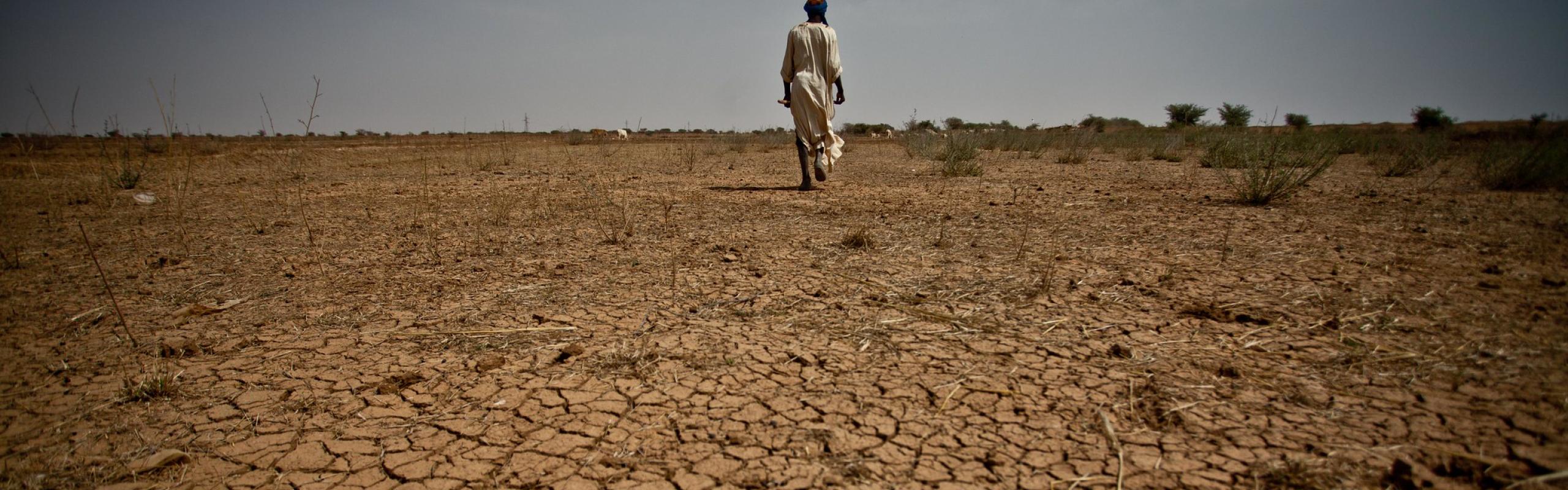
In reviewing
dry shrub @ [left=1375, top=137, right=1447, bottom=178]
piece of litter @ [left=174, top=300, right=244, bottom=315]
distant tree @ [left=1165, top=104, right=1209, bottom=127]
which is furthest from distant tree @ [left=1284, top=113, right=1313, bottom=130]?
piece of litter @ [left=174, top=300, right=244, bottom=315]

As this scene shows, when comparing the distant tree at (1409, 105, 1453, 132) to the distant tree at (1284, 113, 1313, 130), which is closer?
the distant tree at (1409, 105, 1453, 132)

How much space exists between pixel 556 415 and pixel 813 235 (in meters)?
2.42

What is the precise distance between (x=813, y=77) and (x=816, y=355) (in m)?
3.88

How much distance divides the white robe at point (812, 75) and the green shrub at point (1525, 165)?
13.5 feet

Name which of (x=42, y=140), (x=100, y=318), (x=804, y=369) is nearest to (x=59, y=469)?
(x=100, y=318)

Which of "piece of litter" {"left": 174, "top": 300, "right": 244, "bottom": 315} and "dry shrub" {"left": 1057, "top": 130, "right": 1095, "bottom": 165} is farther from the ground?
"dry shrub" {"left": 1057, "top": 130, "right": 1095, "bottom": 165}

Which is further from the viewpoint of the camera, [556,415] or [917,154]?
[917,154]

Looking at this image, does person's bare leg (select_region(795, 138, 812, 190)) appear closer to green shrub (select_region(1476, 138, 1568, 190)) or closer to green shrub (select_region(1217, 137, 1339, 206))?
green shrub (select_region(1217, 137, 1339, 206))

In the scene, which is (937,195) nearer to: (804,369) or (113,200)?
(804,369)

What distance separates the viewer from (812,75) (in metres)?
5.55

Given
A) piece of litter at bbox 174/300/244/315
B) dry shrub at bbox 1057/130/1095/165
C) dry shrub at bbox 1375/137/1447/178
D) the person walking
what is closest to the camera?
piece of litter at bbox 174/300/244/315

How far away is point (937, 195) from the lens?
5906mm

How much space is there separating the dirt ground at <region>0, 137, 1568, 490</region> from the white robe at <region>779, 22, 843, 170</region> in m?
1.66

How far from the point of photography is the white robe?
17.9 feet
